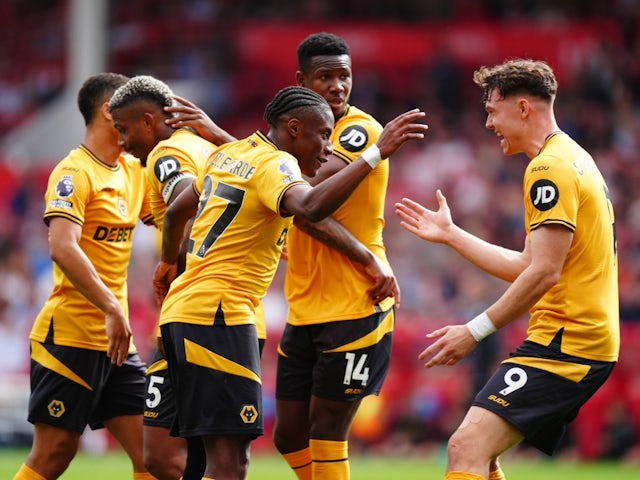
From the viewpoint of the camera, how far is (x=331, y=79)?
7.79 metres

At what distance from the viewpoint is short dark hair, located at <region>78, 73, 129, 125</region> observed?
8.02 meters

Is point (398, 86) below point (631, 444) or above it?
above

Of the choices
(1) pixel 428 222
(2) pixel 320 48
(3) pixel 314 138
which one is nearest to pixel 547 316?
(1) pixel 428 222

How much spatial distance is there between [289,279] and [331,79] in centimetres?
132

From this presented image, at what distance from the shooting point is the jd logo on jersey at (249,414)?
253 inches

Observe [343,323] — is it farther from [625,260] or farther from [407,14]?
[407,14]

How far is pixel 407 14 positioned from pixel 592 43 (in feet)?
12.2

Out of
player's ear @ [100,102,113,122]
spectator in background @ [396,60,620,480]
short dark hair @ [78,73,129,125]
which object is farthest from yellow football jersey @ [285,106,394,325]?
short dark hair @ [78,73,129,125]

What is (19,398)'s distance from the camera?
48.0ft

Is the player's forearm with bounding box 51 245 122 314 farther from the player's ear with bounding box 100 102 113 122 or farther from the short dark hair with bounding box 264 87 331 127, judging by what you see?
the short dark hair with bounding box 264 87 331 127

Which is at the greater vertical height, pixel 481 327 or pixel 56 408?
pixel 481 327

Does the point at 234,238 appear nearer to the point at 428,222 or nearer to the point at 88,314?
the point at 428,222

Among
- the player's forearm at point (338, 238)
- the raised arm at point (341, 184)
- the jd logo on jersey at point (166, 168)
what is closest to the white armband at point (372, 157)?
Answer: the raised arm at point (341, 184)

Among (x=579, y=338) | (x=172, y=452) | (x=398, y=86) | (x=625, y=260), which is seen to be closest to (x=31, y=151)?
(x=398, y=86)
